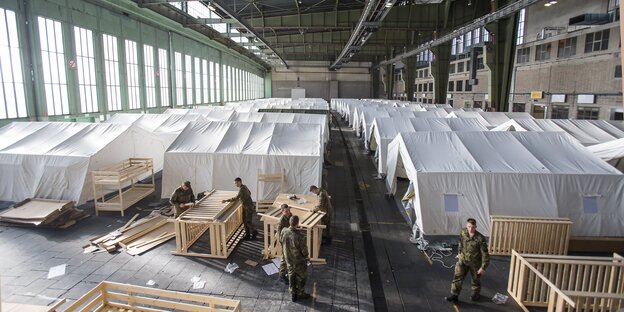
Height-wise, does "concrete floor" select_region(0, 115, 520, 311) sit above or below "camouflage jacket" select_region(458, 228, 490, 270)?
below

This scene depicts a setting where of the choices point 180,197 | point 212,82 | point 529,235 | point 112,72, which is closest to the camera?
point 529,235

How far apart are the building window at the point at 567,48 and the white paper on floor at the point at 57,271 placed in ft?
109

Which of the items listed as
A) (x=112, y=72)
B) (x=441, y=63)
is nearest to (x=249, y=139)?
(x=112, y=72)

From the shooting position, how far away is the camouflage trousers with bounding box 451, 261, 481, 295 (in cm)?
741

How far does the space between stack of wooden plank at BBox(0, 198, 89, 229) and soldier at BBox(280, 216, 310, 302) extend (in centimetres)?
796

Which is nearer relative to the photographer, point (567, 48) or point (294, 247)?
point (294, 247)

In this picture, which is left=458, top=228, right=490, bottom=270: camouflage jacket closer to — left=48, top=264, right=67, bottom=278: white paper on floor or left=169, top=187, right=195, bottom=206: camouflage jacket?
left=169, top=187, right=195, bottom=206: camouflage jacket

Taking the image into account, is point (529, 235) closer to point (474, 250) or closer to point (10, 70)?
point (474, 250)

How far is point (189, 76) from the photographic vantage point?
3491 centimetres

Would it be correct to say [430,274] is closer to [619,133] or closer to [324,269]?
[324,269]

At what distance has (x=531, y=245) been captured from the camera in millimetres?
9711

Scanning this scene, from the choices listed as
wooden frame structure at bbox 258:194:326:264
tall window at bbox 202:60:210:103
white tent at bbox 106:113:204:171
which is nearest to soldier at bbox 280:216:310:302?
wooden frame structure at bbox 258:194:326:264

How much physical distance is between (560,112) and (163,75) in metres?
32.1

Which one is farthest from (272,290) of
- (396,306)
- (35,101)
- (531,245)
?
(35,101)
